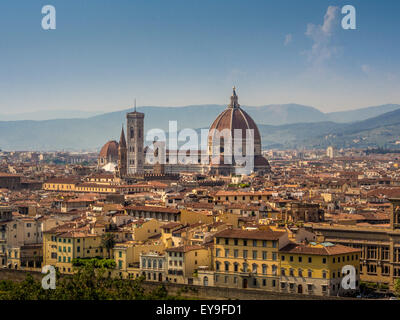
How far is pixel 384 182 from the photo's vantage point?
11550cm

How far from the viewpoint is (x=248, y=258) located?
4166 cm

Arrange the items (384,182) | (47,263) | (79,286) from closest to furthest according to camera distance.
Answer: (79,286) < (47,263) < (384,182)

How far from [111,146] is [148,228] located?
5349 inches

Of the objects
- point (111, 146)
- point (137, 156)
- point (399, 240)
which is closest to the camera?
point (399, 240)

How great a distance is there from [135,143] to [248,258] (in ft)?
350

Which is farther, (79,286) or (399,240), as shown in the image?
(399,240)

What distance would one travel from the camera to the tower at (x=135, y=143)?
483 ft

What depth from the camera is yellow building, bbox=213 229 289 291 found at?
4084 centimetres

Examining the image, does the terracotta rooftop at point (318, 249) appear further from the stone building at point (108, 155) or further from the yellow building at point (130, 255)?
the stone building at point (108, 155)

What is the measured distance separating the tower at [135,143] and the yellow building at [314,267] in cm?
10711

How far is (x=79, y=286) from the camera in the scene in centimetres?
4012

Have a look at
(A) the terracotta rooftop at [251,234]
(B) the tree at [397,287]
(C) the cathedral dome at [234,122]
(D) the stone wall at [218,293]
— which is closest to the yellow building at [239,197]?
(A) the terracotta rooftop at [251,234]
